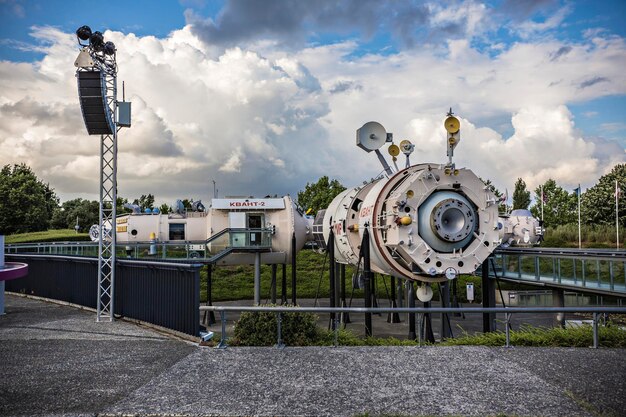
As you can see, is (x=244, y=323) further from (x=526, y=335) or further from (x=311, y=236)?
(x=311, y=236)

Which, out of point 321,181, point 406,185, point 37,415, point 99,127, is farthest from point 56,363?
point 321,181

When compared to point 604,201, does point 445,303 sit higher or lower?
lower

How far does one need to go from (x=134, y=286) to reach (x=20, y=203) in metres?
68.3

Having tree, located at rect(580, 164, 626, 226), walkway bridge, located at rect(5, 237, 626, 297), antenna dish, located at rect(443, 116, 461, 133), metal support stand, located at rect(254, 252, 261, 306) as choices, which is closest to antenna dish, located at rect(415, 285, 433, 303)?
walkway bridge, located at rect(5, 237, 626, 297)

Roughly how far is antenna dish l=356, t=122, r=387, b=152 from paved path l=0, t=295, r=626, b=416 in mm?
12450

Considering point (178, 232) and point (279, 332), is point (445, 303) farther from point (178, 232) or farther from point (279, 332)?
point (178, 232)

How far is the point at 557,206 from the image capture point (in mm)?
74188

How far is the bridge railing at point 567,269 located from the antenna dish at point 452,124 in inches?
234

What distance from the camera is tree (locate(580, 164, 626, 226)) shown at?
6358 centimetres

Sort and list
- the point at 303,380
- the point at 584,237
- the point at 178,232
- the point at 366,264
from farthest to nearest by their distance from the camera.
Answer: the point at 584,237, the point at 178,232, the point at 366,264, the point at 303,380

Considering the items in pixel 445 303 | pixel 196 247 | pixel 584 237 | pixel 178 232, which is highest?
pixel 178 232

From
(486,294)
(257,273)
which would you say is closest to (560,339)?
(486,294)

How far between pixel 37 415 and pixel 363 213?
46.7 ft

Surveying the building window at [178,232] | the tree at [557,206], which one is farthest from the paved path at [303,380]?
the tree at [557,206]
